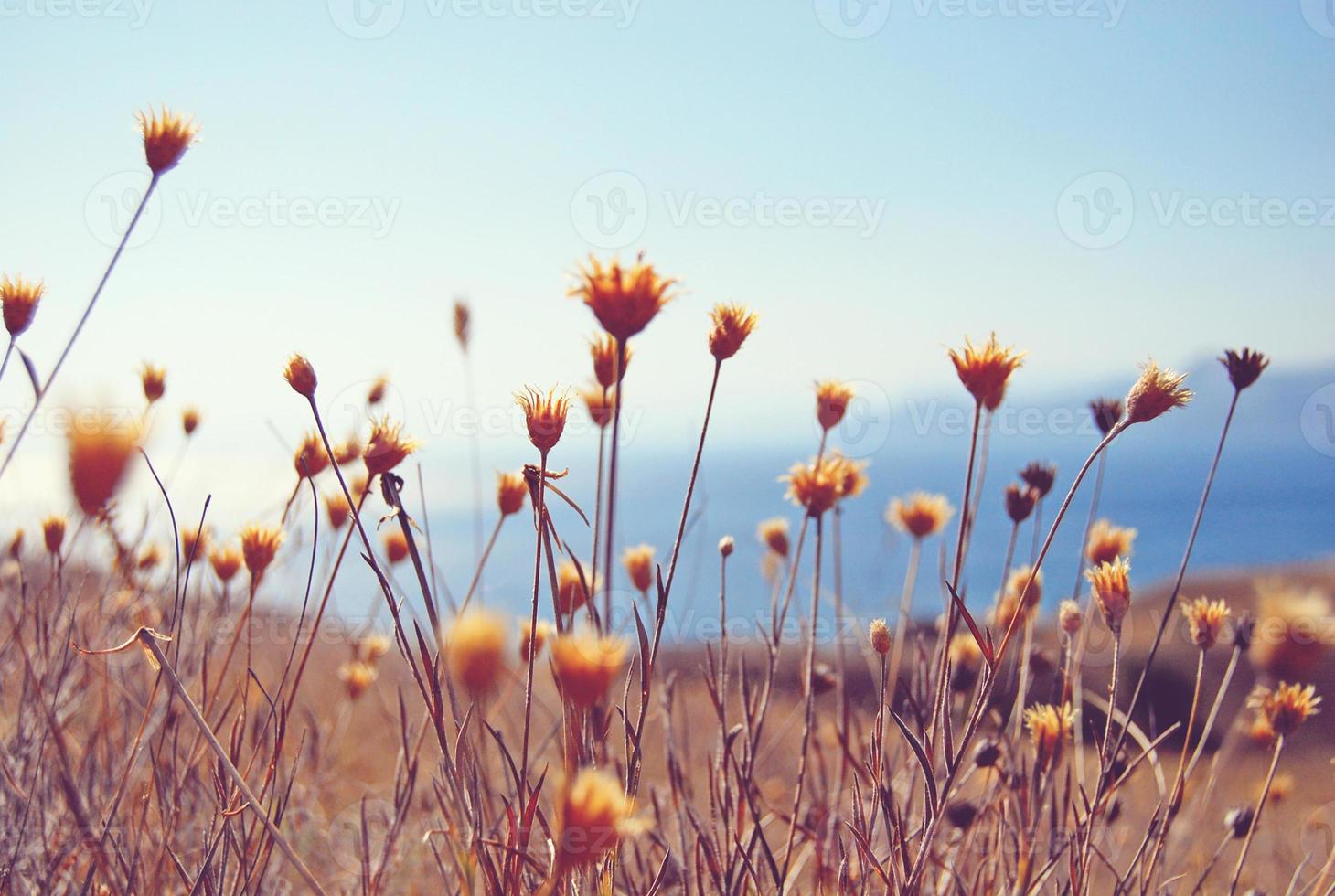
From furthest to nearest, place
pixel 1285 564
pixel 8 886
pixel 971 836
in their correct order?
pixel 1285 564
pixel 971 836
pixel 8 886

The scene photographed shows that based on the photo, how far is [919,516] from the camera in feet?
6.46

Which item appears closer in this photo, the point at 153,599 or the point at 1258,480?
the point at 153,599

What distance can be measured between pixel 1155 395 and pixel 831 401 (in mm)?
607

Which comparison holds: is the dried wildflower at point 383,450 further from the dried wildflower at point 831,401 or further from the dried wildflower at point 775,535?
the dried wildflower at point 775,535

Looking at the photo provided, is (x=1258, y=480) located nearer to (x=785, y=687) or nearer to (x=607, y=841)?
(x=785, y=687)

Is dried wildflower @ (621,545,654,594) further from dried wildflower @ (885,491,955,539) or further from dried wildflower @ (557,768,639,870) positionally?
dried wildflower @ (557,768,639,870)

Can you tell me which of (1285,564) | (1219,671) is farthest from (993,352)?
(1285,564)

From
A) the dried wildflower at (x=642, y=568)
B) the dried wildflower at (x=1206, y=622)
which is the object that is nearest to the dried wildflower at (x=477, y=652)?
the dried wildflower at (x=642, y=568)

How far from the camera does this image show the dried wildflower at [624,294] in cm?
83

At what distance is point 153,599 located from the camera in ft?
7.80

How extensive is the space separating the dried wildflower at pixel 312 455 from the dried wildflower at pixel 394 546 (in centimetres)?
40

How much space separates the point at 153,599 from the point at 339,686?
143 cm

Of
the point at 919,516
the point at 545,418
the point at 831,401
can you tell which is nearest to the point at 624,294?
the point at 545,418

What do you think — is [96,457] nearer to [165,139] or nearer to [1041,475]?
[165,139]
